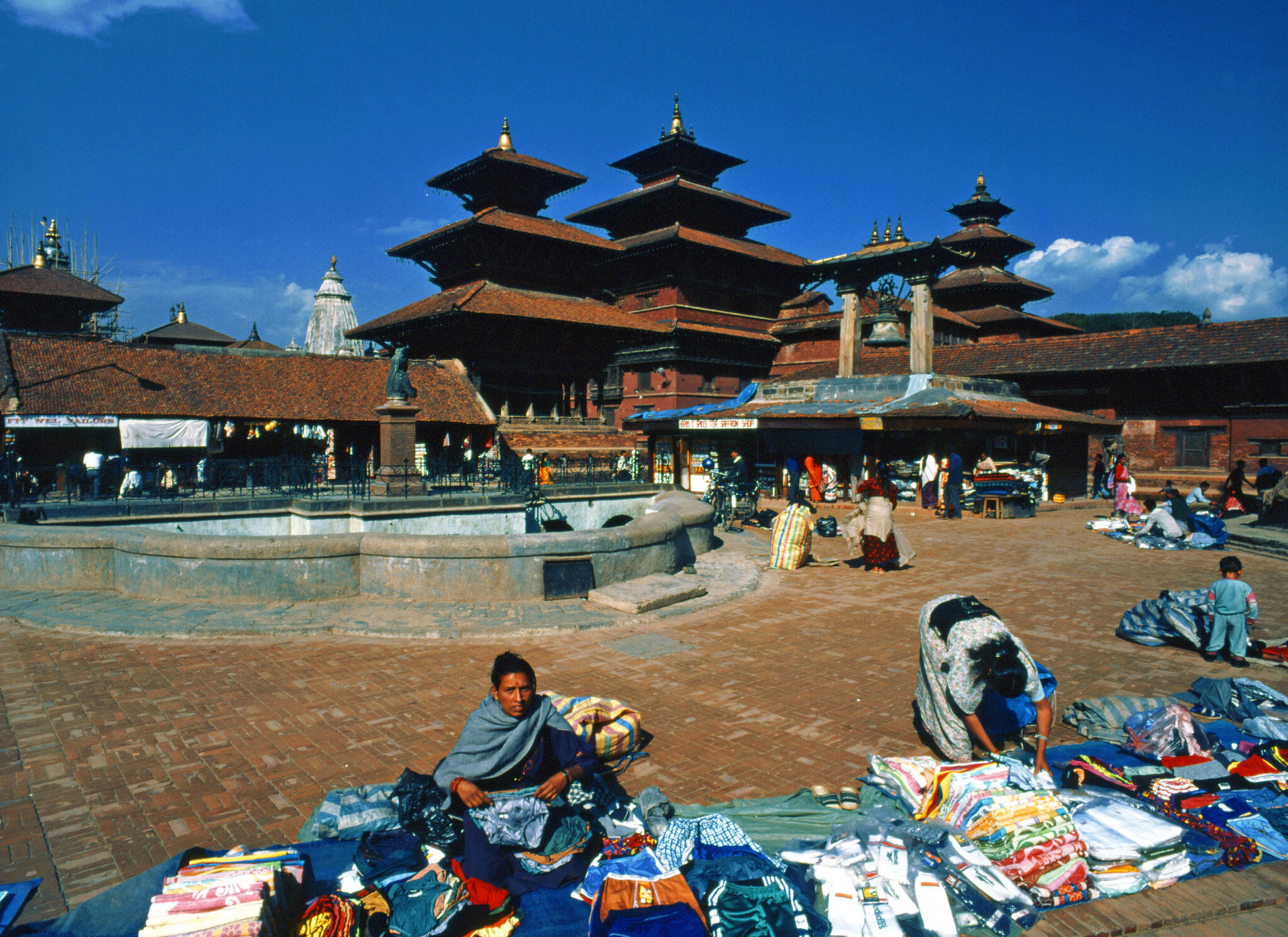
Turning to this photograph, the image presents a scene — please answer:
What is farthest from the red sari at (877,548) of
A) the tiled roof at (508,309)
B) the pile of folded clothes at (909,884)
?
the tiled roof at (508,309)

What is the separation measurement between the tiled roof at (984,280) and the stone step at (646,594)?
34.9 meters

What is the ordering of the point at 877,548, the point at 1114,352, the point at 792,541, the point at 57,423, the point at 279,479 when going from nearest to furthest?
the point at 877,548
the point at 792,541
the point at 279,479
the point at 57,423
the point at 1114,352

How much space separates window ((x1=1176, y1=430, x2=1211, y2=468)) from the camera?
2636cm

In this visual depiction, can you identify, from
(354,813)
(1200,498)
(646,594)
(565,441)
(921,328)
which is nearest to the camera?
(354,813)

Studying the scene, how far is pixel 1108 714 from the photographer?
5.44m

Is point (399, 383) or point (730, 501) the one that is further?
point (730, 501)

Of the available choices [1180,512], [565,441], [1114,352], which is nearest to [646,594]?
[1180,512]

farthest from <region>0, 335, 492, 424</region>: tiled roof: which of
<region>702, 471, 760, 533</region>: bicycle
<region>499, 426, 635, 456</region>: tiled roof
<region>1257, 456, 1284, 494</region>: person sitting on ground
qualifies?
<region>1257, 456, 1284, 494</region>: person sitting on ground

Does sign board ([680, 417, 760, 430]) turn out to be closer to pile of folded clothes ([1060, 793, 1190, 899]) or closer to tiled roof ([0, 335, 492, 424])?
tiled roof ([0, 335, 492, 424])

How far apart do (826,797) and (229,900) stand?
3202 mm

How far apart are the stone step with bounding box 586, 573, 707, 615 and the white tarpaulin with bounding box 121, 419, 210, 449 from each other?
50.9ft

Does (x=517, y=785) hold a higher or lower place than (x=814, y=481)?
lower

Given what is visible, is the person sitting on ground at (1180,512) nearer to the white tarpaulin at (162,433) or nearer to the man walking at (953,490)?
the man walking at (953,490)

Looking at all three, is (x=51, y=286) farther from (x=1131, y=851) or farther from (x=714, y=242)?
(x=1131, y=851)
